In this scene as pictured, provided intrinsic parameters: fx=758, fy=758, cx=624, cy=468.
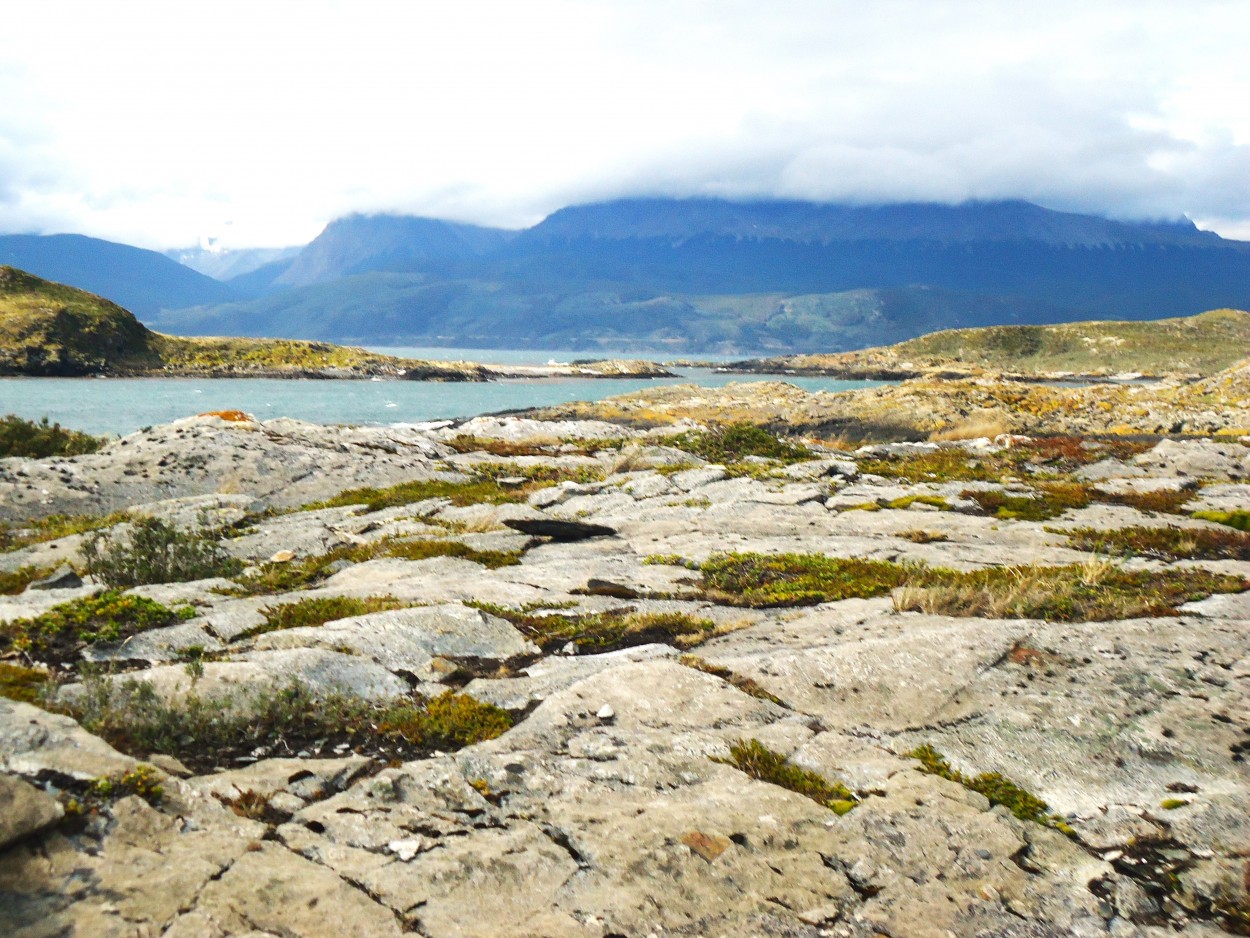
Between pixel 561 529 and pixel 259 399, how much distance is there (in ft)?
376

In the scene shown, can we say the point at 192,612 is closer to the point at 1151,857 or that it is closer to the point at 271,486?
the point at 1151,857

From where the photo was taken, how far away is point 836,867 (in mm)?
6383

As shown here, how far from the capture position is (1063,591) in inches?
475

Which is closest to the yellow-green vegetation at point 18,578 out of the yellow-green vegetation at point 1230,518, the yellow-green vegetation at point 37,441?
the yellow-green vegetation at point 37,441

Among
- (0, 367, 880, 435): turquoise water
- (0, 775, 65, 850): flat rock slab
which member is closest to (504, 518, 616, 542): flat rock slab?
(0, 775, 65, 850): flat rock slab

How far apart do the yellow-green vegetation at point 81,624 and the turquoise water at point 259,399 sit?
69854mm

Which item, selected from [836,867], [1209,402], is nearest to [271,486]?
[836,867]

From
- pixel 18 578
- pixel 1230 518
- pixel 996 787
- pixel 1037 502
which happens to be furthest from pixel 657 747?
pixel 1230 518

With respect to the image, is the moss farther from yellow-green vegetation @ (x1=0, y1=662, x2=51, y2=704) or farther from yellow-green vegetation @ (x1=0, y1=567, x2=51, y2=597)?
yellow-green vegetation @ (x1=0, y1=567, x2=51, y2=597)

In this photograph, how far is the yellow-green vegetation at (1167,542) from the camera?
15609 millimetres

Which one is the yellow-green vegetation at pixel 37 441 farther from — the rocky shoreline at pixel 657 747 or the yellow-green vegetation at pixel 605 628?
the yellow-green vegetation at pixel 605 628

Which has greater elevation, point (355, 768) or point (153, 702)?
point (153, 702)

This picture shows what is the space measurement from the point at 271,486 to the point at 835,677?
80.1 ft

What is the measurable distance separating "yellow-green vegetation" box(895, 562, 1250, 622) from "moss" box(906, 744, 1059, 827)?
4223 mm
